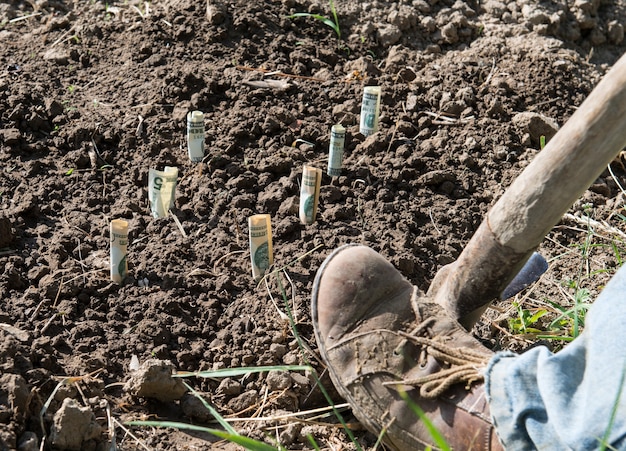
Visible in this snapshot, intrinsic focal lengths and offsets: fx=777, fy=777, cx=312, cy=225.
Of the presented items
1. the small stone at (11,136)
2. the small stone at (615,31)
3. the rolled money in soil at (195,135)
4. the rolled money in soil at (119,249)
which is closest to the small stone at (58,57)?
the small stone at (11,136)

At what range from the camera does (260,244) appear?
2.55 m

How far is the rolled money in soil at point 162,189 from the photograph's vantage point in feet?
9.23

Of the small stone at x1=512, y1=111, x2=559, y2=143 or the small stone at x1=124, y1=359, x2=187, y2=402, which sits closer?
the small stone at x1=124, y1=359, x2=187, y2=402

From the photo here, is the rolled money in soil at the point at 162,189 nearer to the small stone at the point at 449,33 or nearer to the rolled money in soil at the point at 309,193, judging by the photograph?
the rolled money in soil at the point at 309,193

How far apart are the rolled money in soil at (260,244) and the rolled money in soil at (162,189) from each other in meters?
0.44

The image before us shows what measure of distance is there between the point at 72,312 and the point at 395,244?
43.5 inches

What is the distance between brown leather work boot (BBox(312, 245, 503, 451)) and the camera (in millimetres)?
1926

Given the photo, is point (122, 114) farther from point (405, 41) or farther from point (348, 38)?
point (405, 41)

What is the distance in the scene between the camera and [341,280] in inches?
83.8

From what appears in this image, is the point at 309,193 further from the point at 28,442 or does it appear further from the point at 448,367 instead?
the point at 28,442

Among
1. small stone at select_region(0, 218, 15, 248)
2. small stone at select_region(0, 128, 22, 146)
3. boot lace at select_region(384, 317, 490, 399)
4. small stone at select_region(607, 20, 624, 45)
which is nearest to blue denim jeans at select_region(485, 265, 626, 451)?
boot lace at select_region(384, 317, 490, 399)

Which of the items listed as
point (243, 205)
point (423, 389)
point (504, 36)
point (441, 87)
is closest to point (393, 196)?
point (243, 205)

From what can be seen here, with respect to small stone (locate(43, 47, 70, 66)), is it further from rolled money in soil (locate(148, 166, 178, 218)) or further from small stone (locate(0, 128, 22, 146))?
rolled money in soil (locate(148, 166, 178, 218))

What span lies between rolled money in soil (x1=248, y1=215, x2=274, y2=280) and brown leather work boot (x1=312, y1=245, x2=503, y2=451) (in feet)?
1.38
